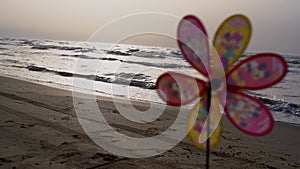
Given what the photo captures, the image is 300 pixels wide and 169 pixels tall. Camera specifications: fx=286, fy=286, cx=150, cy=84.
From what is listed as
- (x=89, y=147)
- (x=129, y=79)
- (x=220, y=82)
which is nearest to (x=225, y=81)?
(x=220, y=82)

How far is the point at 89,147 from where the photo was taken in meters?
4.44

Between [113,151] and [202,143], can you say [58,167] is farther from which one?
[202,143]

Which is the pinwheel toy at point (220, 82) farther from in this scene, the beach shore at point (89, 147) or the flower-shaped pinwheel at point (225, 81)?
the beach shore at point (89, 147)

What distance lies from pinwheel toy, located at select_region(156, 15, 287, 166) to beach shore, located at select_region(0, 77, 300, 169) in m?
2.17

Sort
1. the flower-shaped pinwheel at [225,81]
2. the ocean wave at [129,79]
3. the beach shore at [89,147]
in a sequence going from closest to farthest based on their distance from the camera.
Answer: the flower-shaped pinwheel at [225,81], the beach shore at [89,147], the ocean wave at [129,79]

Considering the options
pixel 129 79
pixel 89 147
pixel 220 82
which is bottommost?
pixel 89 147

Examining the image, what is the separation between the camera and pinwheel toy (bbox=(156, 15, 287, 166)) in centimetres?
183

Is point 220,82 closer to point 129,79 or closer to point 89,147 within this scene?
point 89,147

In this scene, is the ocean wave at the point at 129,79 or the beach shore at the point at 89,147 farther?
the ocean wave at the point at 129,79

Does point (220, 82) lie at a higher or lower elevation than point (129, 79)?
higher

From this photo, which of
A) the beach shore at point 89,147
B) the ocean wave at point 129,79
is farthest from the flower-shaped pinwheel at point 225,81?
the ocean wave at point 129,79

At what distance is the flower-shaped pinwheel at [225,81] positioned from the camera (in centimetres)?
183

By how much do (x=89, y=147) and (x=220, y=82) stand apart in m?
3.07

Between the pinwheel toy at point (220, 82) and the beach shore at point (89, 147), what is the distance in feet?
7.11
